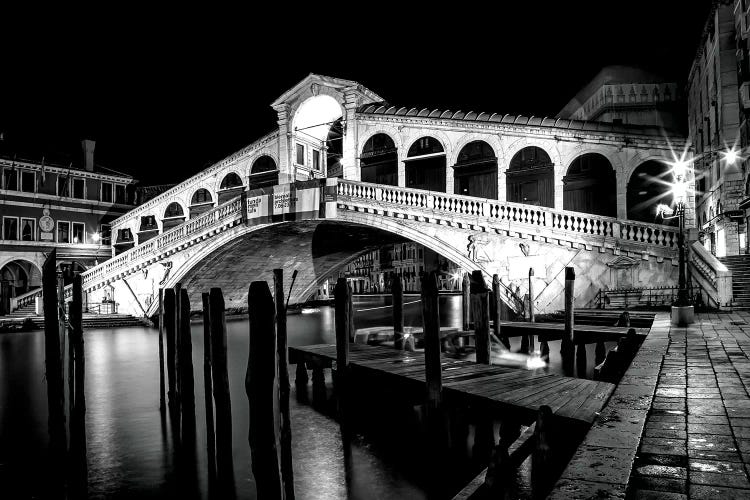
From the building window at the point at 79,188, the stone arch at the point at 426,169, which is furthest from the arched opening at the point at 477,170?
the building window at the point at 79,188

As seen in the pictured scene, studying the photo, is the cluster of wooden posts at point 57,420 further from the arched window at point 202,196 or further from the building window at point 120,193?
the building window at point 120,193

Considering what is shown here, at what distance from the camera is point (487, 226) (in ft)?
44.5

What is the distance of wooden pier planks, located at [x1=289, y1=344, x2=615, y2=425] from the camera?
4.34 metres

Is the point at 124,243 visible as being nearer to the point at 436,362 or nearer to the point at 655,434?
the point at 436,362

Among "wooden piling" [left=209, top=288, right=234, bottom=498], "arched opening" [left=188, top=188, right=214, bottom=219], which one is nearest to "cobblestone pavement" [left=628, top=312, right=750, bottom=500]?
"wooden piling" [left=209, top=288, right=234, bottom=498]

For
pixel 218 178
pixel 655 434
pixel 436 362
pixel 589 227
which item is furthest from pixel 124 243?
pixel 655 434

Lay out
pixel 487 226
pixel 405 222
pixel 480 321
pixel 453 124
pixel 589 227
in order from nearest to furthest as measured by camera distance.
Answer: pixel 480 321 → pixel 589 227 → pixel 487 226 → pixel 405 222 → pixel 453 124

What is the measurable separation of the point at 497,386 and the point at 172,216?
21.4 m

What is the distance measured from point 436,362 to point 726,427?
271 cm

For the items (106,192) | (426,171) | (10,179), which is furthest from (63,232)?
(426,171)

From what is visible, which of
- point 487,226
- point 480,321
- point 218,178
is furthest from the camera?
point 218,178

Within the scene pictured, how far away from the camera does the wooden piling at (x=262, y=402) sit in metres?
3.57

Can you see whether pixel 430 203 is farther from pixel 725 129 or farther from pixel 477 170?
pixel 725 129

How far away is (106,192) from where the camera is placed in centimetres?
2717
